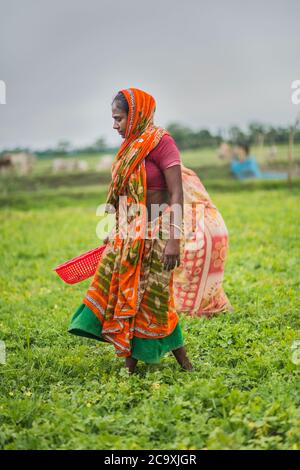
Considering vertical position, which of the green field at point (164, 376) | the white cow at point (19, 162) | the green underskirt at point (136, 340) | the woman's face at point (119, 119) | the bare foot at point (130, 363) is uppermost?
the woman's face at point (119, 119)

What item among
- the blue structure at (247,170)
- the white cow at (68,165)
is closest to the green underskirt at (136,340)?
the blue structure at (247,170)

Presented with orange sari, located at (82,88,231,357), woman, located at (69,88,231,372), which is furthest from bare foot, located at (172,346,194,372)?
orange sari, located at (82,88,231,357)

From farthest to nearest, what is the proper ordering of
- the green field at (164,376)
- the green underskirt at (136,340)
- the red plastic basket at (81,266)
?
1. the red plastic basket at (81,266)
2. the green underskirt at (136,340)
3. the green field at (164,376)

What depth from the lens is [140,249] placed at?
416cm

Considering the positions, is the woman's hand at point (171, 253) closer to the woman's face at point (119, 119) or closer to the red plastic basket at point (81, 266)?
the red plastic basket at point (81, 266)

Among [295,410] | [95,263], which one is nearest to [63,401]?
[95,263]

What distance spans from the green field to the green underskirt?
0.44ft

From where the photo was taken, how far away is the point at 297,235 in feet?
30.8

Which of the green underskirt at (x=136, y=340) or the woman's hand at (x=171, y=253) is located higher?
the woman's hand at (x=171, y=253)

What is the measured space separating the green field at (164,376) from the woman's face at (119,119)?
1.64 meters

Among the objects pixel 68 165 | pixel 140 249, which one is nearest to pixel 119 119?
pixel 140 249

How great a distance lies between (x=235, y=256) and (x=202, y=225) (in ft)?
8.66

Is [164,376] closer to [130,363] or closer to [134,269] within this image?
[130,363]

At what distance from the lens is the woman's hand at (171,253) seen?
4.05 metres
